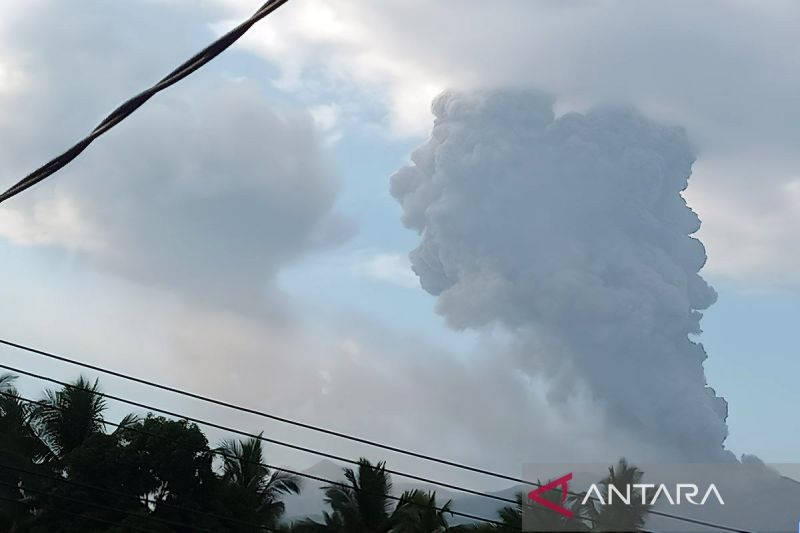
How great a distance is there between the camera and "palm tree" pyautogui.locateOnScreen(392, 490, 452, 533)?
2628 cm

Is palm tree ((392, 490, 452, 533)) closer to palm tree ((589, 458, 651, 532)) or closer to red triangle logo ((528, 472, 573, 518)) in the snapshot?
palm tree ((589, 458, 651, 532))

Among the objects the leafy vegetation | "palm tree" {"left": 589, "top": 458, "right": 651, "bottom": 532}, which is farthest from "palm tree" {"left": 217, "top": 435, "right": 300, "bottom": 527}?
"palm tree" {"left": 589, "top": 458, "right": 651, "bottom": 532}

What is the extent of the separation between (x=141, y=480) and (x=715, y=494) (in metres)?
23.6

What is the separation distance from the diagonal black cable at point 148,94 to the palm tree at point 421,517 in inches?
814

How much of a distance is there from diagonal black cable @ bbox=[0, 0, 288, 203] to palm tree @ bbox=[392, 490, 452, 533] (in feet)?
67.9

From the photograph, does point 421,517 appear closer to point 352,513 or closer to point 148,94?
point 352,513

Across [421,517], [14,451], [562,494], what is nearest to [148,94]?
[562,494]

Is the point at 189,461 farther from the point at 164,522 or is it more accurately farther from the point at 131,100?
the point at 131,100

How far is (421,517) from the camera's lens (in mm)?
26469

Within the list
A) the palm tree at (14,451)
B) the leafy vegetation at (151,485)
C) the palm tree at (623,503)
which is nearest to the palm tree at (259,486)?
the leafy vegetation at (151,485)

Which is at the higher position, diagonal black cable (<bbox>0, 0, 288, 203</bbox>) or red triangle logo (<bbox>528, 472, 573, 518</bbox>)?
diagonal black cable (<bbox>0, 0, 288, 203</bbox>)

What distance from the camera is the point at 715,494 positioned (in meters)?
8.90

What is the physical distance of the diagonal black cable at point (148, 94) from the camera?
5.14m

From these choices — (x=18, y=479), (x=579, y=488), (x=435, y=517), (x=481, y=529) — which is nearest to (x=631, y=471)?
(x=579, y=488)
